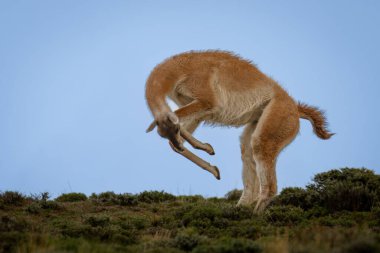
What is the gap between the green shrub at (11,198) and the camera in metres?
11.5

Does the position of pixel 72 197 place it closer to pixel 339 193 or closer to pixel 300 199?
pixel 300 199

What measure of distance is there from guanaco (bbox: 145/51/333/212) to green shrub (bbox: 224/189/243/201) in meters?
4.01

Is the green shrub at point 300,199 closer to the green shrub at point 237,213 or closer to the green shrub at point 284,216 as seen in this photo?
the green shrub at point 284,216

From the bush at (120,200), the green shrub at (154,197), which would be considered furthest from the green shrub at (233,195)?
the bush at (120,200)

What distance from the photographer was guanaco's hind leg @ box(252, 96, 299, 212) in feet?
33.9

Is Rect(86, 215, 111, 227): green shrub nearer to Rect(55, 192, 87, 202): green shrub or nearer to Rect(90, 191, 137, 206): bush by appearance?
Rect(90, 191, 137, 206): bush

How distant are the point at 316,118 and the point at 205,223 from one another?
13.0ft

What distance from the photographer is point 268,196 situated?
408 inches

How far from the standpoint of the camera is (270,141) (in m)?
10.5

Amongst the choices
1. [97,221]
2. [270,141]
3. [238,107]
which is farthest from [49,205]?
[270,141]

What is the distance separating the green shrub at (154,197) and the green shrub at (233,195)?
2.19 m

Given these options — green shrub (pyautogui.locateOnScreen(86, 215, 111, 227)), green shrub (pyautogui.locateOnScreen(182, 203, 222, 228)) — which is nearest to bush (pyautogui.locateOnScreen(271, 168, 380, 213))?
green shrub (pyautogui.locateOnScreen(182, 203, 222, 228))

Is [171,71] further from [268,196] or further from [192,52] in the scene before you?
[268,196]

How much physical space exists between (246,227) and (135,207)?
3987 mm
